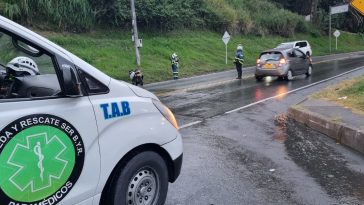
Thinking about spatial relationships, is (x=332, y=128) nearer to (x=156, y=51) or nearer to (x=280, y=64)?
(x=280, y=64)

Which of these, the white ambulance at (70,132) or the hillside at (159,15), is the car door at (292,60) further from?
the white ambulance at (70,132)

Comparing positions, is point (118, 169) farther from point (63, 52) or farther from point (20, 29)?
point (20, 29)

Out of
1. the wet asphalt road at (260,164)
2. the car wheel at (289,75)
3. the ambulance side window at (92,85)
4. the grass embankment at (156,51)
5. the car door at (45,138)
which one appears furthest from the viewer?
the grass embankment at (156,51)

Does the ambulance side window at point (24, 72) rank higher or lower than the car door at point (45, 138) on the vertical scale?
higher

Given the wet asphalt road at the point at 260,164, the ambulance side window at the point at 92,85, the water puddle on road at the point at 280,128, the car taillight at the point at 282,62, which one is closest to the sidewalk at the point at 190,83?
the car taillight at the point at 282,62

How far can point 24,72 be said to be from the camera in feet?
12.9

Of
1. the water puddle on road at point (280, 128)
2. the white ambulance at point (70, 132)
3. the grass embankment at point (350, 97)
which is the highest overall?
the white ambulance at point (70, 132)

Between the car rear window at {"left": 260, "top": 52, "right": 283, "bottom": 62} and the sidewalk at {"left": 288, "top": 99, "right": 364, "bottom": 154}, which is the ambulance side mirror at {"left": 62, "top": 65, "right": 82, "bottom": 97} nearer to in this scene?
the sidewalk at {"left": 288, "top": 99, "right": 364, "bottom": 154}

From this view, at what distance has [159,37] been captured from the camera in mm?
34750

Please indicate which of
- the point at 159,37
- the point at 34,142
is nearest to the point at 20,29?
the point at 34,142

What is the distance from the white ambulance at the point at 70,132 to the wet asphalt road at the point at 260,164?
1.21 m

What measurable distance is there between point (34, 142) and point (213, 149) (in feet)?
15.9

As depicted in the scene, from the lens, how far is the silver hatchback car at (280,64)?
68.8ft

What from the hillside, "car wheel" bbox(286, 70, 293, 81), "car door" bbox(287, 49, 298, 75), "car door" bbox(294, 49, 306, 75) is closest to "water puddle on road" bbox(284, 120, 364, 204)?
"car wheel" bbox(286, 70, 293, 81)
